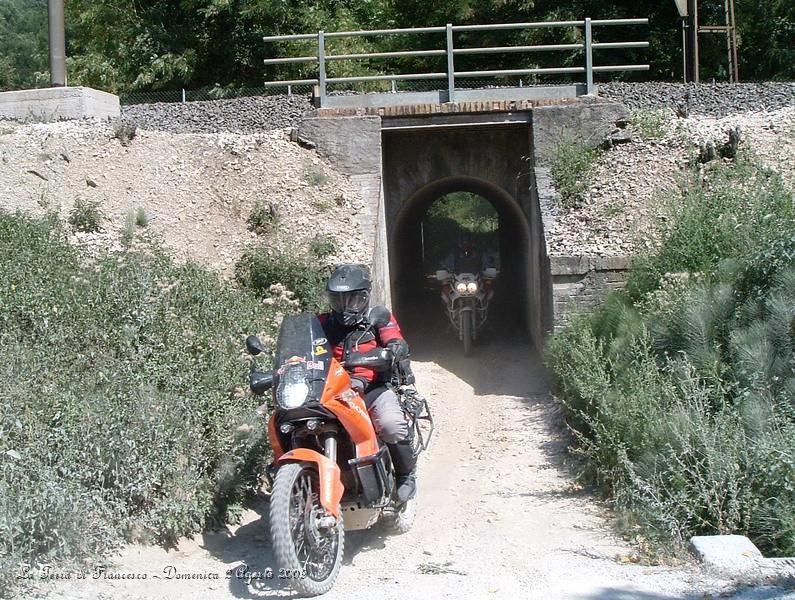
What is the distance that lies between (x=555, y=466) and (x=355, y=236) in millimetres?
4765

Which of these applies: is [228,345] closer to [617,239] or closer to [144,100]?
[617,239]

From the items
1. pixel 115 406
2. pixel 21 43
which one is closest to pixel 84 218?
pixel 115 406

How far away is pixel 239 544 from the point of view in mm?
6301

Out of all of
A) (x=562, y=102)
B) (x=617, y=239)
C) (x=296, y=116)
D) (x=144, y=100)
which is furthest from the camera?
(x=144, y=100)

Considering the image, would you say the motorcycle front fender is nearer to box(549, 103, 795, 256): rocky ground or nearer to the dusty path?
the dusty path

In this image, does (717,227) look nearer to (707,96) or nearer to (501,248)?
(707,96)

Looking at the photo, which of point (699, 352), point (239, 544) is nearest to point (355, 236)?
point (699, 352)

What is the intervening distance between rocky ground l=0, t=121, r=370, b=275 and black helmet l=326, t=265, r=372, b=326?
5045mm

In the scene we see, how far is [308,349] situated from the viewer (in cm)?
555

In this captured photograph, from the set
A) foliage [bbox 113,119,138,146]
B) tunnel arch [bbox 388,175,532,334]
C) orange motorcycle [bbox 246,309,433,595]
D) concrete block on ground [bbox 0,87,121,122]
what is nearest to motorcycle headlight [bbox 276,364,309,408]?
orange motorcycle [bbox 246,309,433,595]

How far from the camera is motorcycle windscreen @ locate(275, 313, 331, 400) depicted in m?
5.43

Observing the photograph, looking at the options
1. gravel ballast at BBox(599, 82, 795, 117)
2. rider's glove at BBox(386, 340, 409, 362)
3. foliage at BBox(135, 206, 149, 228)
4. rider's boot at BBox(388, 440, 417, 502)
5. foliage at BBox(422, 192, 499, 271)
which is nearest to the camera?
rider's glove at BBox(386, 340, 409, 362)

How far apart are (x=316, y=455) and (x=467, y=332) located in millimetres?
8989

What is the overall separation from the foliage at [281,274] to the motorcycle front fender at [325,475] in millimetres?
4886
